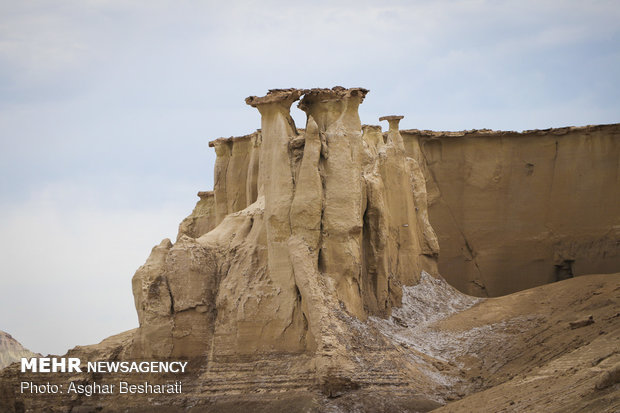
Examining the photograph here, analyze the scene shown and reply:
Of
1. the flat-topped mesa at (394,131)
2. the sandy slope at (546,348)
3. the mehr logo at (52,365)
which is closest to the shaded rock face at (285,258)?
the mehr logo at (52,365)

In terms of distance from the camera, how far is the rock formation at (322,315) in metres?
26.9

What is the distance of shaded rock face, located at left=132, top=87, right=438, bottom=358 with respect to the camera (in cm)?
2830

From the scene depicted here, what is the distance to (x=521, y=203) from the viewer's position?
40531 millimetres

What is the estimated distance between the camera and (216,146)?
41.1 m

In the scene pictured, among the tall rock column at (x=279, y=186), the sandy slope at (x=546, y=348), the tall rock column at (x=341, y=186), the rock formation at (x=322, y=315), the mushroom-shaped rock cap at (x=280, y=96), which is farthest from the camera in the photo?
the mushroom-shaped rock cap at (x=280, y=96)

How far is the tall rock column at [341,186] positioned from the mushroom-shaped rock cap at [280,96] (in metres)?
0.42

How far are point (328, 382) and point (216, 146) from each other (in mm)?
16348

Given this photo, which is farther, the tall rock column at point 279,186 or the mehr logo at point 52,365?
the mehr logo at point 52,365

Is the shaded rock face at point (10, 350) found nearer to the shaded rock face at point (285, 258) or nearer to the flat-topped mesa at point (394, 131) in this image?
the flat-topped mesa at point (394, 131)

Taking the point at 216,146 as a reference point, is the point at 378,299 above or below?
below

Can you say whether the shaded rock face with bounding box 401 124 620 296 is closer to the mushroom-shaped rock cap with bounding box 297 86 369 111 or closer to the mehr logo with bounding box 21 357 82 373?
the mushroom-shaped rock cap with bounding box 297 86 369 111

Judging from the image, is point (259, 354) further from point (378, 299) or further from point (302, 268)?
point (378, 299)

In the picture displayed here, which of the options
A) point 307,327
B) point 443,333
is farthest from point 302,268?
point 443,333

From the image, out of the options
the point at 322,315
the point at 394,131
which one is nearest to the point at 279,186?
the point at 322,315
